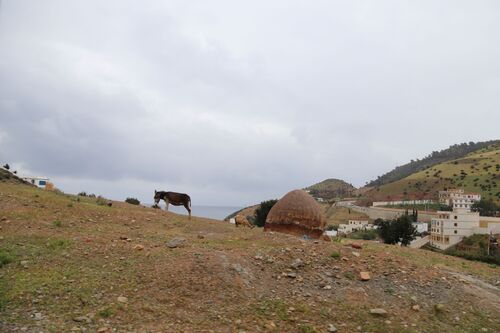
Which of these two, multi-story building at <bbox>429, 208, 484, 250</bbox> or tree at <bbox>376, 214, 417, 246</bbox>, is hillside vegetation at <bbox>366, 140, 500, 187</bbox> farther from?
tree at <bbox>376, 214, 417, 246</bbox>

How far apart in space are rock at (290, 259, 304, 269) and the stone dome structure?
389 centimetres

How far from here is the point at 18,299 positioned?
7.86 metres

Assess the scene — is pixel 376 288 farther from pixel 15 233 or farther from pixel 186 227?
pixel 15 233

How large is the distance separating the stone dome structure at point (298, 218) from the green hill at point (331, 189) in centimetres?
10805

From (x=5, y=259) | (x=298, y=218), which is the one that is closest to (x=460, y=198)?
(x=298, y=218)

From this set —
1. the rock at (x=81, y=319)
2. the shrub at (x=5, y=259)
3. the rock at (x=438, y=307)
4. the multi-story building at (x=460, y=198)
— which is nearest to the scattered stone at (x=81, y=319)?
the rock at (x=81, y=319)

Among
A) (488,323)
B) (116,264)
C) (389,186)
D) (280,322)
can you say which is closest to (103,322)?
(116,264)

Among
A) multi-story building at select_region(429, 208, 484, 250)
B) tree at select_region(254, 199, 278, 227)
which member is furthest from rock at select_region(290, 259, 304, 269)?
multi-story building at select_region(429, 208, 484, 250)

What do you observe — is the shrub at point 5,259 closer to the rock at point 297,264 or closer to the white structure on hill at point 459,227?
the rock at point 297,264

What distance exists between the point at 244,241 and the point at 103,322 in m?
6.20

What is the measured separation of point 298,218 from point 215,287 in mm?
6287

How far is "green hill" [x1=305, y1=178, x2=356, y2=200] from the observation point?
127 metres

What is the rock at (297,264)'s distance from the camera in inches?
411

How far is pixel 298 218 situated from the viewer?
1471cm
